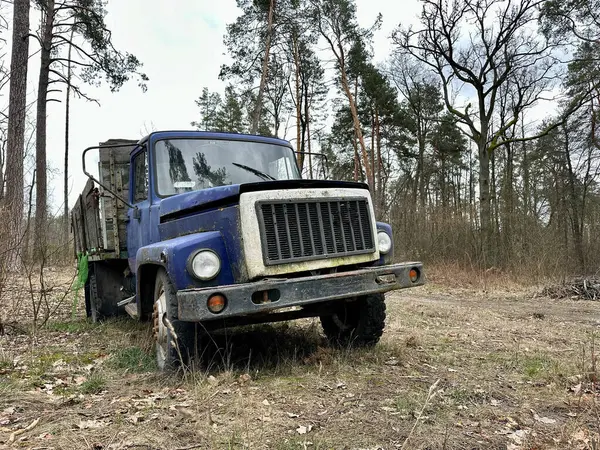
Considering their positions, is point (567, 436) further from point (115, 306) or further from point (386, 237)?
point (115, 306)

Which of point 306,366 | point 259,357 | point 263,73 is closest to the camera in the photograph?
point 306,366

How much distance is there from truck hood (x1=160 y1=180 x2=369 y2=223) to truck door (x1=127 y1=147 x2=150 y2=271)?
0.55 metres

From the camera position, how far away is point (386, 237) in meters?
4.48

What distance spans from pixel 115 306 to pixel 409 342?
432cm

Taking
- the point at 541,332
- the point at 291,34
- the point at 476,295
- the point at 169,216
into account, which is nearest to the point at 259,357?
the point at 169,216

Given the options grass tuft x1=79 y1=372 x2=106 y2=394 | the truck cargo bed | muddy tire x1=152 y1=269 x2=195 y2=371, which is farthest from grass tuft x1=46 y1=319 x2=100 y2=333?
muddy tire x1=152 y1=269 x2=195 y2=371

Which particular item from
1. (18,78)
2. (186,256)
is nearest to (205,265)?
(186,256)

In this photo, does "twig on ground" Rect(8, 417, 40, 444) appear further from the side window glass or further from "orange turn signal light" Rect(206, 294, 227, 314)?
the side window glass

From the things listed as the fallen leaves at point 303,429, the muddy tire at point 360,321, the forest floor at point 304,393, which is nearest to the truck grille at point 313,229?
the muddy tire at point 360,321

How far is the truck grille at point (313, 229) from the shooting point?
367 centimetres

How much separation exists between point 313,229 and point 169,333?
144 cm

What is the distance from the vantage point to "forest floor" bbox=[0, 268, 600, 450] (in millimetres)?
2758

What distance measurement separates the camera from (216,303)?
336cm

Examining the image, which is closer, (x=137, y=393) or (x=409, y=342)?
(x=137, y=393)
